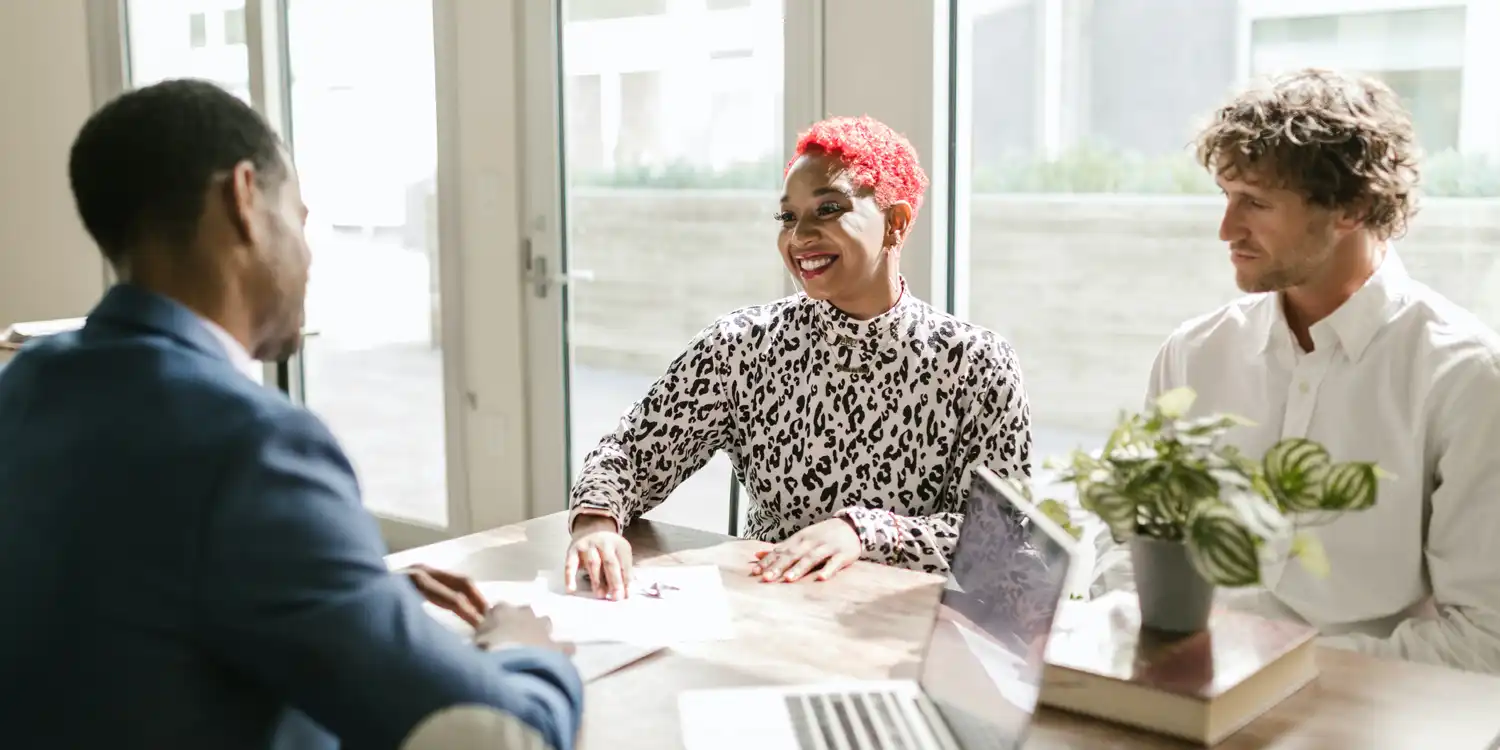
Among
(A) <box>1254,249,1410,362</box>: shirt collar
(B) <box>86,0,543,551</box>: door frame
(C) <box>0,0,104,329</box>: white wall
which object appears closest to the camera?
(A) <box>1254,249,1410,362</box>: shirt collar

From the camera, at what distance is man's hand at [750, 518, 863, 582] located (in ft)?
5.57

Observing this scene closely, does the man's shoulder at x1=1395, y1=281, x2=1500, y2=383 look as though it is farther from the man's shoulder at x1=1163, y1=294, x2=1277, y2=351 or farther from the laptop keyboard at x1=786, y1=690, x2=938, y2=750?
the laptop keyboard at x1=786, y1=690, x2=938, y2=750

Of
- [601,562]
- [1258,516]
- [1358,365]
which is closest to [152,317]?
[601,562]

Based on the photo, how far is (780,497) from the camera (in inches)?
85.5

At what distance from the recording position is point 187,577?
0.92 metres

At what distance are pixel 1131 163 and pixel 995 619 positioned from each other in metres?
1.77

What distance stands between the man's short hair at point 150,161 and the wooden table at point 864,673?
57 centimetres

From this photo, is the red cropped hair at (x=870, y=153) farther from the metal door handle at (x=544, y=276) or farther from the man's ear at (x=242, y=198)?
the metal door handle at (x=544, y=276)

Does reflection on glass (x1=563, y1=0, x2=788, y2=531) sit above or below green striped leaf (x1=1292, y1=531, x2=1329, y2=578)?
above

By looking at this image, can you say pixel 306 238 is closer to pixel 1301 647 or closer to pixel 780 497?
pixel 1301 647

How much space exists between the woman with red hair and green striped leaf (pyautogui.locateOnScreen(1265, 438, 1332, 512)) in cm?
79

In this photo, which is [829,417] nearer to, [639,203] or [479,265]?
[639,203]

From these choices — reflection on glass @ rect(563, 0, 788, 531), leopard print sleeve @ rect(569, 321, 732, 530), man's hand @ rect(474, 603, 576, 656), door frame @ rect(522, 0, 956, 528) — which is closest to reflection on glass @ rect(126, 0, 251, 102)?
reflection on glass @ rect(563, 0, 788, 531)

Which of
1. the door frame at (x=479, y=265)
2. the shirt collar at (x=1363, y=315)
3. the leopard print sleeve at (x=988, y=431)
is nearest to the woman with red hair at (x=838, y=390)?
the leopard print sleeve at (x=988, y=431)
